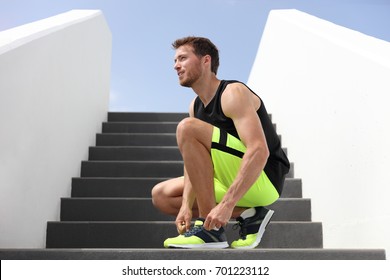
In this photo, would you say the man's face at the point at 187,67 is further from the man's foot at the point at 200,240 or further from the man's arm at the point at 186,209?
the man's foot at the point at 200,240

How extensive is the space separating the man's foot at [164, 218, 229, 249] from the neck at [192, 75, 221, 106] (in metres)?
0.52

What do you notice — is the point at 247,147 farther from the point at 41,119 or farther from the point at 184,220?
the point at 41,119

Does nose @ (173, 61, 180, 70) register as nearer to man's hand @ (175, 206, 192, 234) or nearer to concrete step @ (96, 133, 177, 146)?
man's hand @ (175, 206, 192, 234)

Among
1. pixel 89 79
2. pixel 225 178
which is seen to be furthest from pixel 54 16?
pixel 225 178

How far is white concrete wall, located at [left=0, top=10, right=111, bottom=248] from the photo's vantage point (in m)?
2.23

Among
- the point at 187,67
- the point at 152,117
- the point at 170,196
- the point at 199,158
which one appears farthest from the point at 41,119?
the point at 152,117

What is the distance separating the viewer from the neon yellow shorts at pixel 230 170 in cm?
201

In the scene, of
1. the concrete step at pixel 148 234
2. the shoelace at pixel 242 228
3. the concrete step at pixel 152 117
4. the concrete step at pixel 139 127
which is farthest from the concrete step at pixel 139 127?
the shoelace at pixel 242 228

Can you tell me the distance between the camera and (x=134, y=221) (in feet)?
8.93

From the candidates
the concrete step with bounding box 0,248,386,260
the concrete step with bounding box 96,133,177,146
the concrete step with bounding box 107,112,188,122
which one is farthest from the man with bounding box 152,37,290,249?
the concrete step with bounding box 107,112,188,122

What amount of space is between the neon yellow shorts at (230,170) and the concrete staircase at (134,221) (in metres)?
0.22
